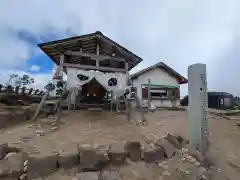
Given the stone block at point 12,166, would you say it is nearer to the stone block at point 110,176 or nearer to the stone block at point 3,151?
the stone block at point 3,151

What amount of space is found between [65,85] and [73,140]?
3.41 metres

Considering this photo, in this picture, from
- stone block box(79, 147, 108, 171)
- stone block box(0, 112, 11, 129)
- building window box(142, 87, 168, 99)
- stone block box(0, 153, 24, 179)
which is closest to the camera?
stone block box(0, 153, 24, 179)

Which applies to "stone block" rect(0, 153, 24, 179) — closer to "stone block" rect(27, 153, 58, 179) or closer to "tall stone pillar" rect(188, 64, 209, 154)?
"stone block" rect(27, 153, 58, 179)

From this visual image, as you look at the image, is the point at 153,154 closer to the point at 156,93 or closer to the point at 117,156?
the point at 117,156

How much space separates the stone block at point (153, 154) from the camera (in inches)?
186

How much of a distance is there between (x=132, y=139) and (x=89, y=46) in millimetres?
6120

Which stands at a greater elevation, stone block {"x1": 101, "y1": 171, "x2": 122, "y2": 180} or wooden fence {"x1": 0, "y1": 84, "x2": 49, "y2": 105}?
wooden fence {"x1": 0, "y1": 84, "x2": 49, "y2": 105}

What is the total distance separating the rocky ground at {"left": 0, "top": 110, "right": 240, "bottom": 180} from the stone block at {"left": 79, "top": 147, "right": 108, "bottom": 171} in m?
0.21

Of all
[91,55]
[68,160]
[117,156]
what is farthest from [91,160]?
[91,55]

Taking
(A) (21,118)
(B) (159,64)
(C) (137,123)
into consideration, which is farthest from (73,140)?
(B) (159,64)

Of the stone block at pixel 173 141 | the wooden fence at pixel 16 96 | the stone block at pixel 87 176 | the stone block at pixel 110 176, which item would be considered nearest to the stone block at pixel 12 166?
the stone block at pixel 87 176

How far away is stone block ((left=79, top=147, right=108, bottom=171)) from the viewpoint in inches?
166

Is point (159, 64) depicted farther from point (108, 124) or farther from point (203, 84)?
point (203, 84)

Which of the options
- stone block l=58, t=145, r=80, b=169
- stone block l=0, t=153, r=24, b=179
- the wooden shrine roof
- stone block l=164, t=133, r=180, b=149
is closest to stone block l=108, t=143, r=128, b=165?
stone block l=58, t=145, r=80, b=169
